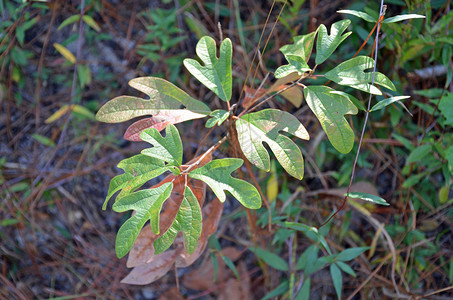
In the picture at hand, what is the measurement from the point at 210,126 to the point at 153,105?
18cm

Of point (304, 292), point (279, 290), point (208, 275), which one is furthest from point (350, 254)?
point (208, 275)

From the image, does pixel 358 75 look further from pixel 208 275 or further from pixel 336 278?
pixel 208 275

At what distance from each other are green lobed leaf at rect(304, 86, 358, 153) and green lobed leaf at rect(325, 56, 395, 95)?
0.14ft

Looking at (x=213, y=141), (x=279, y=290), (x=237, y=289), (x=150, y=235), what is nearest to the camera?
(x=150, y=235)

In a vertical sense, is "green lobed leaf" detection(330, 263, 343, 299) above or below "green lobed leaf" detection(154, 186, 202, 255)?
below

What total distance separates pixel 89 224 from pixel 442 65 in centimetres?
170

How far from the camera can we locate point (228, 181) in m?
0.98

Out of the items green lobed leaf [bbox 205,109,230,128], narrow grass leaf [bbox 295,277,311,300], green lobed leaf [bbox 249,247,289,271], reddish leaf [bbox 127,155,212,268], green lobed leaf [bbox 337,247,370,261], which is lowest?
narrow grass leaf [bbox 295,277,311,300]

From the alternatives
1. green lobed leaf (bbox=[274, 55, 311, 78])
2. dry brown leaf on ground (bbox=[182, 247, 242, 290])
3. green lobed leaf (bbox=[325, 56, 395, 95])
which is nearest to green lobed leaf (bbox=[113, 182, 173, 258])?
green lobed leaf (bbox=[274, 55, 311, 78])

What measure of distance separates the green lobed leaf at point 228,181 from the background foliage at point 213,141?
1.73 ft

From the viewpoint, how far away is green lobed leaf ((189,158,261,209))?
96cm

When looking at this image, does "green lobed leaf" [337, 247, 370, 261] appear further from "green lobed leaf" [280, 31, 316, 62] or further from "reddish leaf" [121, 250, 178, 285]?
"green lobed leaf" [280, 31, 316, 62]

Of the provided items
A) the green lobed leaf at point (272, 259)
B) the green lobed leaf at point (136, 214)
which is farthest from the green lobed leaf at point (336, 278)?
the green lobed leaf at point (136, 214)

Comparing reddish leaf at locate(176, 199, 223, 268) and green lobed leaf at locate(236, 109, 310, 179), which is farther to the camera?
reddish leaf at locate(176, 199, 223, 268)
